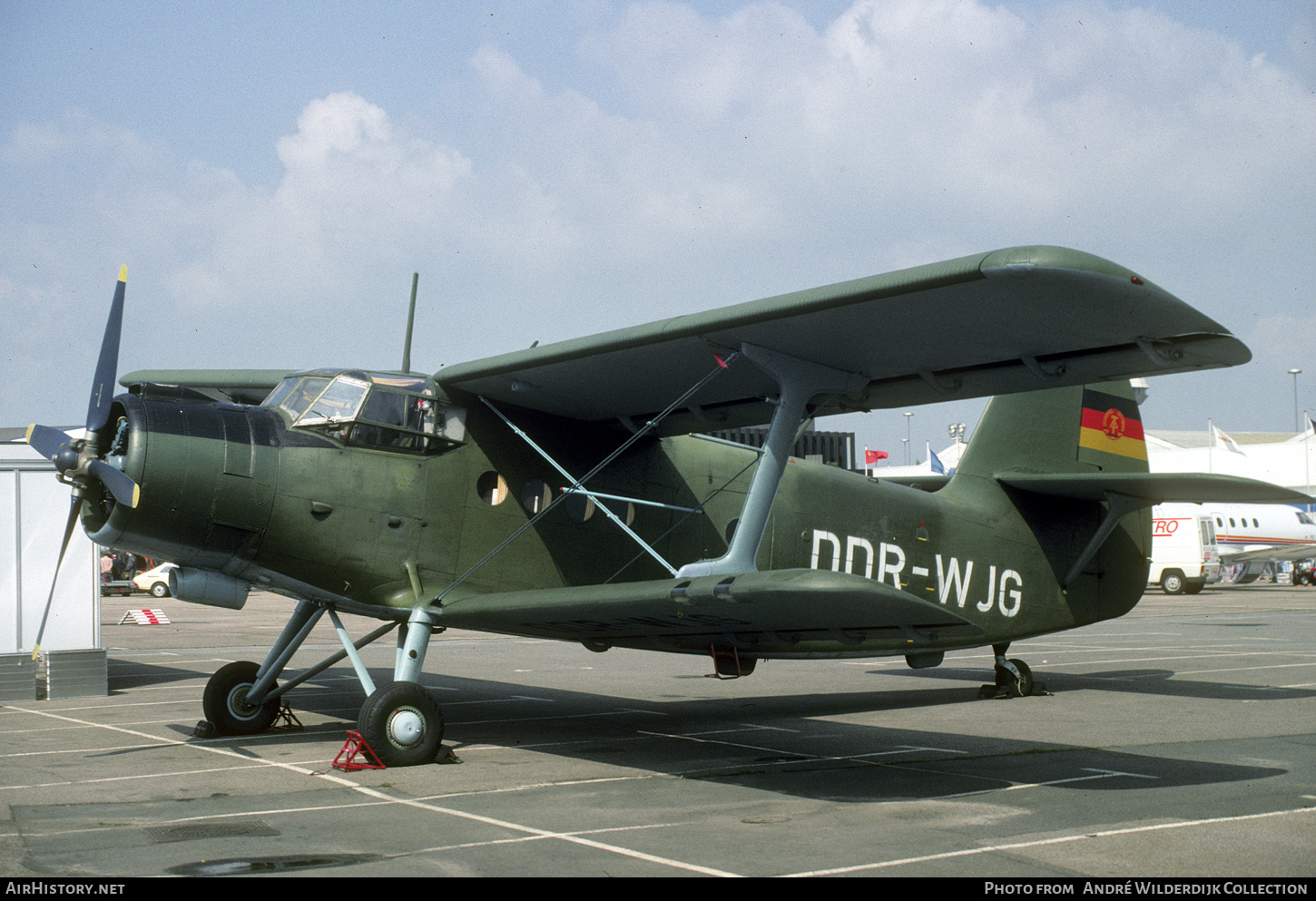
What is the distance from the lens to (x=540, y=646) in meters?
21.2

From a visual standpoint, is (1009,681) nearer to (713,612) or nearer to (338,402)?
(713,612)

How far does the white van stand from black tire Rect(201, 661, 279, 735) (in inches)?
1487

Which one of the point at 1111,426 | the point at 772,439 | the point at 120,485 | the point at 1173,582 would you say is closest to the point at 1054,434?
the point at 1111,426

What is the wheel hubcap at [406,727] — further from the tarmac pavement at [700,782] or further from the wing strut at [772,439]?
the wing strut at [772,439]

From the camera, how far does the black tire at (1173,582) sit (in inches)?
1628

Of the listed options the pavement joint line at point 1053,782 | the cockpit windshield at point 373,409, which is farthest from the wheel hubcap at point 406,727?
the pavement joint line at point 1053,782

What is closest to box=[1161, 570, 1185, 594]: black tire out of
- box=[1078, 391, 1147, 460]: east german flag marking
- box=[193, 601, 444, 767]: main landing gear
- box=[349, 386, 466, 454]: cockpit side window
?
box=[1078, 391, 1147, 460]: east german flag marking

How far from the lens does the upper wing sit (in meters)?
6.04

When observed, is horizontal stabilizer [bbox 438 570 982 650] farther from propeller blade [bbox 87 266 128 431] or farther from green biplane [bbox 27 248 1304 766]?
propeller blade [bbox 87 266 128 431]

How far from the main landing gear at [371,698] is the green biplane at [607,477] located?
0.07ft

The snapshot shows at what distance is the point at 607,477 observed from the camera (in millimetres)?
9773

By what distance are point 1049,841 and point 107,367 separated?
23.2ft
